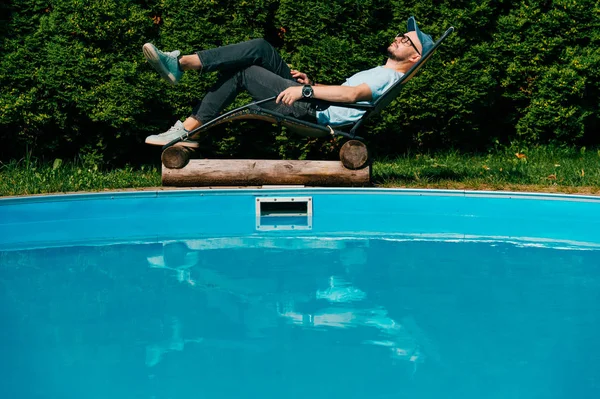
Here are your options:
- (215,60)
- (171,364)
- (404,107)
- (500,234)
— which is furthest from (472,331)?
(404,107)

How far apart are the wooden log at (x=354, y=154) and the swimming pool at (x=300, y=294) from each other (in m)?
0.34

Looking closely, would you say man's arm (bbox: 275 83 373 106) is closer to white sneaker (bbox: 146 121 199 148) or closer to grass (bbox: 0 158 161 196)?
white sneaker (bbox: 146 121 199 148)

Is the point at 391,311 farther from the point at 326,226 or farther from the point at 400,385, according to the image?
the point at 326,226

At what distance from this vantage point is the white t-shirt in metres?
5.67

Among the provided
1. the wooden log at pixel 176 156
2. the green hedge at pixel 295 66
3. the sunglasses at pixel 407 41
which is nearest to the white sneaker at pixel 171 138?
the wooden log at pixel 176 156

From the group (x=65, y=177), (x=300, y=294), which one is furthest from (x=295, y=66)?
(x=300, y=294)

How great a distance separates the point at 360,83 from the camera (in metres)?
5.71

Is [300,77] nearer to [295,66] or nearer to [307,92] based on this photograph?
[307,92]

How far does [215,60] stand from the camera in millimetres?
5551

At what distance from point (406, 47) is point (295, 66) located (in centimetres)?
172

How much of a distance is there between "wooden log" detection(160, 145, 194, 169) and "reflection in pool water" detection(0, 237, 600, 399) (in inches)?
57.7

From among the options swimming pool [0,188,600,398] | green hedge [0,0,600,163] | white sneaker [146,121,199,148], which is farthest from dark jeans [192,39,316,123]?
green hedge [0,0,600,163]

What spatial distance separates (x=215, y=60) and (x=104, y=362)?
130 inches

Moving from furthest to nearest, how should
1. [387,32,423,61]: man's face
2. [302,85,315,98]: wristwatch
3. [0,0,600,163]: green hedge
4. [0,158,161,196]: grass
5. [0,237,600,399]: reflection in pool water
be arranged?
[0,0,600,163]: green hedge → [0,158,161,196]: grass → [387,32,423,61]: man's face → [302,85,315,98]: wristwatch → [0,237,600,399]: reflection in pool water
